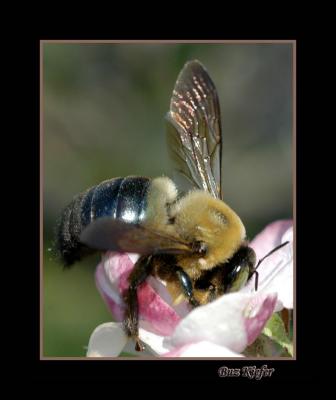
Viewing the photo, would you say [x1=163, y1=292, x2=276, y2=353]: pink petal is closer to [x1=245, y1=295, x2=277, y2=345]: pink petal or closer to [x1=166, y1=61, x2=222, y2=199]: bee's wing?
[x1=245, y1=295, x2=277, y2=345]: pink petal

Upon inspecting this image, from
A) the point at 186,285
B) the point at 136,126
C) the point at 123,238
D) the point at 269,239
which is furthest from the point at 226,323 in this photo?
the point at 136,126

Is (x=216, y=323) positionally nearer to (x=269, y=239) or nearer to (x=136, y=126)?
(x=269, y=239)

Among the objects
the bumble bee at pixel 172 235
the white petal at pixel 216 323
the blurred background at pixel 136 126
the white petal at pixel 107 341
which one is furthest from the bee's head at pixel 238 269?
the blurred background at pixel 136 126

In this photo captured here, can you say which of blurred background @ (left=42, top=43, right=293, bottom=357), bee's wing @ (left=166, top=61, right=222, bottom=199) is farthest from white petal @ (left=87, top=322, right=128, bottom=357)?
blurred background @ (left=42, top=43, right=293, bottom=357)

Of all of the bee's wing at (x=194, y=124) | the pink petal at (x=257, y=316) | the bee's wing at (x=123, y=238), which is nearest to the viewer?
the bee's wing at (x=123, y=238)

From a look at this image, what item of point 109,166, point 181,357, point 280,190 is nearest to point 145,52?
point 109,166

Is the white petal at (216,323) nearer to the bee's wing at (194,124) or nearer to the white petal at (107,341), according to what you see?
the white petal at (107,341)
